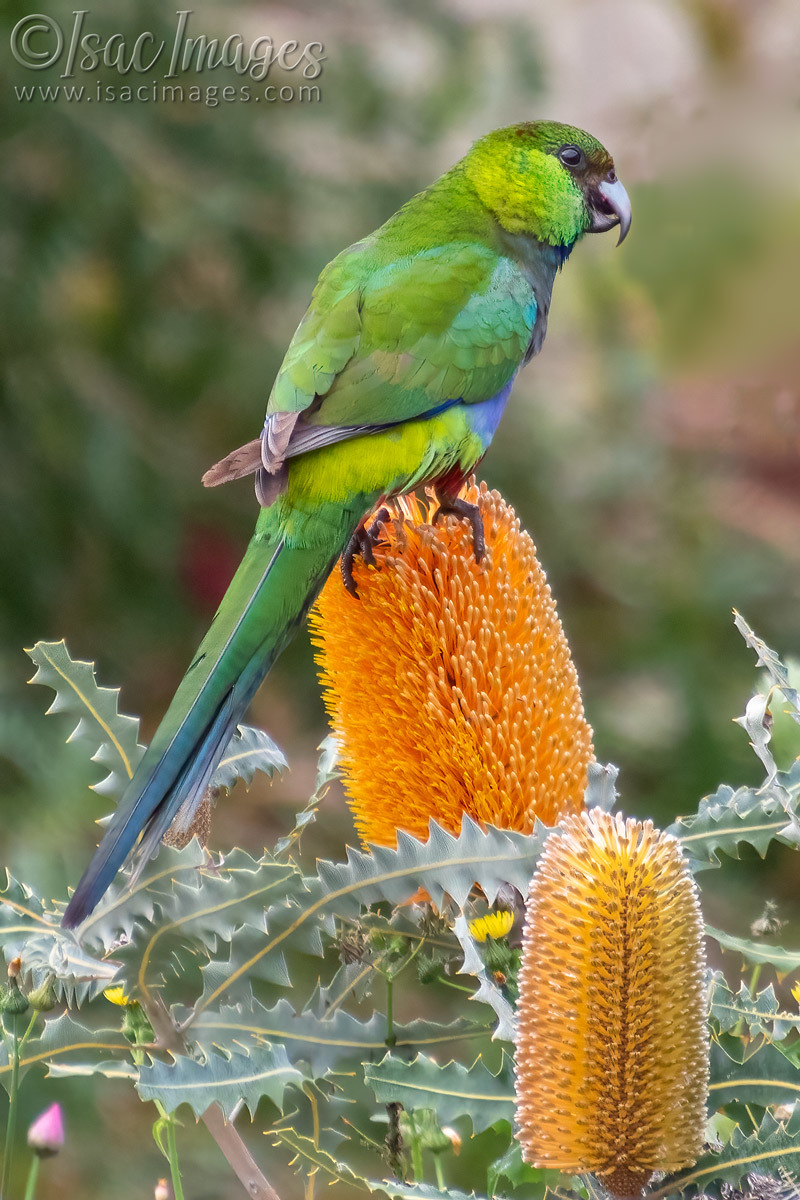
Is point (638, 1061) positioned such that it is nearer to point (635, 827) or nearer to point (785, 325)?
point (635, 827)

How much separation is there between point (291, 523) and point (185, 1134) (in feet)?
4.05

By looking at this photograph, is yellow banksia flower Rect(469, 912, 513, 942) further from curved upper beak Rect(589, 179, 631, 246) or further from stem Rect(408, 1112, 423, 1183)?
curved upper beak Rect(589, 179, 631, 246)

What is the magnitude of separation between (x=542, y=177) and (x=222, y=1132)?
97cm

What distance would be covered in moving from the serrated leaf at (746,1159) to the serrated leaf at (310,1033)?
0.36 feet

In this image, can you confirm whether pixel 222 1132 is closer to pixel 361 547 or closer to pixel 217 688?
pixel 217 688

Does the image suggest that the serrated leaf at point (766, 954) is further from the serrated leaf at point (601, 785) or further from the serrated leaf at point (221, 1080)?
the serrated leaf at point (221, 1080)

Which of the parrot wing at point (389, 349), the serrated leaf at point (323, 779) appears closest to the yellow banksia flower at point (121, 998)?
the serrated leaf at point (323, 779)

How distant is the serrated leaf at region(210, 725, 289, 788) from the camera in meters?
0.67

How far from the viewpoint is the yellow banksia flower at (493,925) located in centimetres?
64

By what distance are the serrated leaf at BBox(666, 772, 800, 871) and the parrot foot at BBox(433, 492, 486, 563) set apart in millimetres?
188

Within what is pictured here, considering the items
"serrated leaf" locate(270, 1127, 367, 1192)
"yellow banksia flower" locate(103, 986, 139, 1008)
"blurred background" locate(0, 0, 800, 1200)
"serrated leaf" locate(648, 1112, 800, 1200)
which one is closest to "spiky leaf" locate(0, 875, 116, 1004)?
"yellow banksia flower" locate(103, 986, 139, 1008)

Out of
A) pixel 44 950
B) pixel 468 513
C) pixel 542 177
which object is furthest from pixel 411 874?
pixel 542 177

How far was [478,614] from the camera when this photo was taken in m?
0.65

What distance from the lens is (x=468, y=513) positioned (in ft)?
2.36
